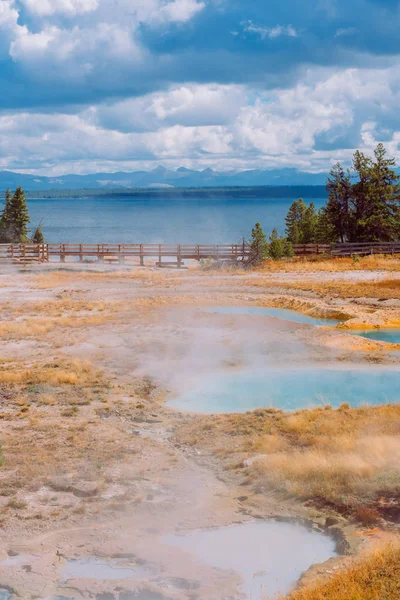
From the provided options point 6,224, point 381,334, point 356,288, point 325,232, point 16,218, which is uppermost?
point 16,218

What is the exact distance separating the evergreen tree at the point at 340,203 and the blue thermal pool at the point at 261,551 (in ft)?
175

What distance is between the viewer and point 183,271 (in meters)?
51.5

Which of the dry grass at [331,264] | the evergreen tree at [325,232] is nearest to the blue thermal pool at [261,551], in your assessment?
the dry grass at [331,264]

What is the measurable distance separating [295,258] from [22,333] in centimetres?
3330

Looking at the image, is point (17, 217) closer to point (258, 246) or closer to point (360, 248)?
point (258, 246)

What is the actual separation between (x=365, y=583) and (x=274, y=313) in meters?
26.7

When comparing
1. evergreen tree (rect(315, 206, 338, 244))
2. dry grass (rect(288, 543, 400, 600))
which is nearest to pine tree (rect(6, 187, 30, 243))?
evergreen tree (rect(315, 206, 338, 244))

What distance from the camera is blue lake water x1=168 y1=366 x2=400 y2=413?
64.0 feet

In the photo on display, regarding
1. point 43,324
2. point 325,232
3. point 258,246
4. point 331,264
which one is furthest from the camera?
point 325,232

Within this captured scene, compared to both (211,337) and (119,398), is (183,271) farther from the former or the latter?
(119,398)

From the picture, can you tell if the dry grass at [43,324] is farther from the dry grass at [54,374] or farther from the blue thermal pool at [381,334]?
the blue thermal pool at [381,334]

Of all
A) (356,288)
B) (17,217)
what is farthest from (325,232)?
(17,217)

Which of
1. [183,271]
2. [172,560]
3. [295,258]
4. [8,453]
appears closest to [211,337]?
[8,453]

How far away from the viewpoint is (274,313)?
115 feet
